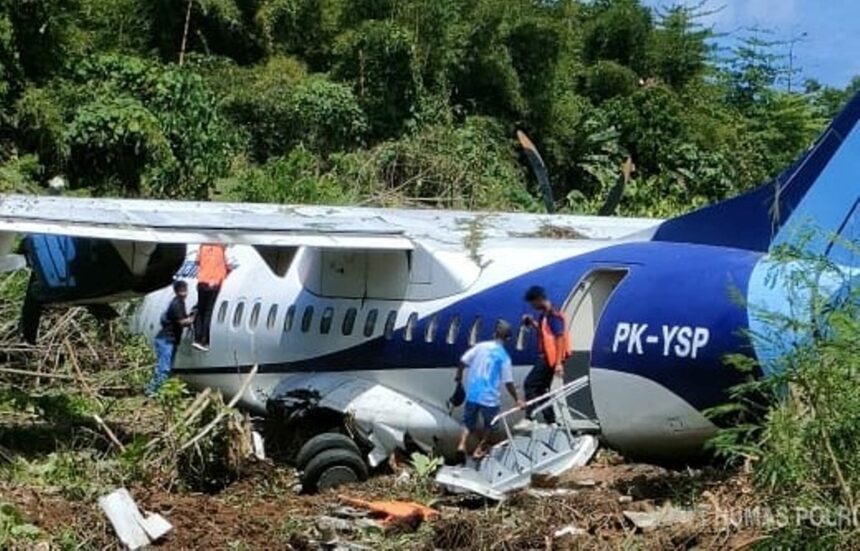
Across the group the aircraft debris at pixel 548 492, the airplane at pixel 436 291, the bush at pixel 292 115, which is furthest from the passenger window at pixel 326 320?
the bush at pixel 292 115

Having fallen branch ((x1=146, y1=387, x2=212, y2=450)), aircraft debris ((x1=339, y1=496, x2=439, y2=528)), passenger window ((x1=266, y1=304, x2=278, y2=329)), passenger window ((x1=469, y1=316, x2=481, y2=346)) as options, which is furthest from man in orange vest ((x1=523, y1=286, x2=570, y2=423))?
passenger window ((x1=266, y1=304, x2=278, y2=329))

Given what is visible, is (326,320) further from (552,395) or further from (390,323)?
(552,395)

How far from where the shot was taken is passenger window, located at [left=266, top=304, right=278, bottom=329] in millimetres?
14680

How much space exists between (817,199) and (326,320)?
17.4 ft

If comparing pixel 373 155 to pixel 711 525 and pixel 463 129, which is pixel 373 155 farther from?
pixel 711 525

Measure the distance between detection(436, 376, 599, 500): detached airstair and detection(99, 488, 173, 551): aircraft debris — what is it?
7.73 ft

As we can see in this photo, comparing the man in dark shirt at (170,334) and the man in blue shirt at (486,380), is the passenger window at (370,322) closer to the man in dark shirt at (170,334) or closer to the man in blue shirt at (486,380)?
the man in blue shirt at (486,380)

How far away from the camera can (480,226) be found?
14102 millimetres

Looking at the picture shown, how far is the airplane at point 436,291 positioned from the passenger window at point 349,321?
31 millimetres

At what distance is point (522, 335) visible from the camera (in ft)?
38.2

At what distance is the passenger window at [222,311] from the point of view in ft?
50.6

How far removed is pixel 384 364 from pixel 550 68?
18826mm

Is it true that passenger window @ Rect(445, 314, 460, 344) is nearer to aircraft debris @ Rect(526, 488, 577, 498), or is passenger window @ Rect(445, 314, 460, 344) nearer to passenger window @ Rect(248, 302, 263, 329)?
aircraft debris @ Rect(526, 488, 577, 498)

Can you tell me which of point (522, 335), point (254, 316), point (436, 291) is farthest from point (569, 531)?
point (254, 316)
